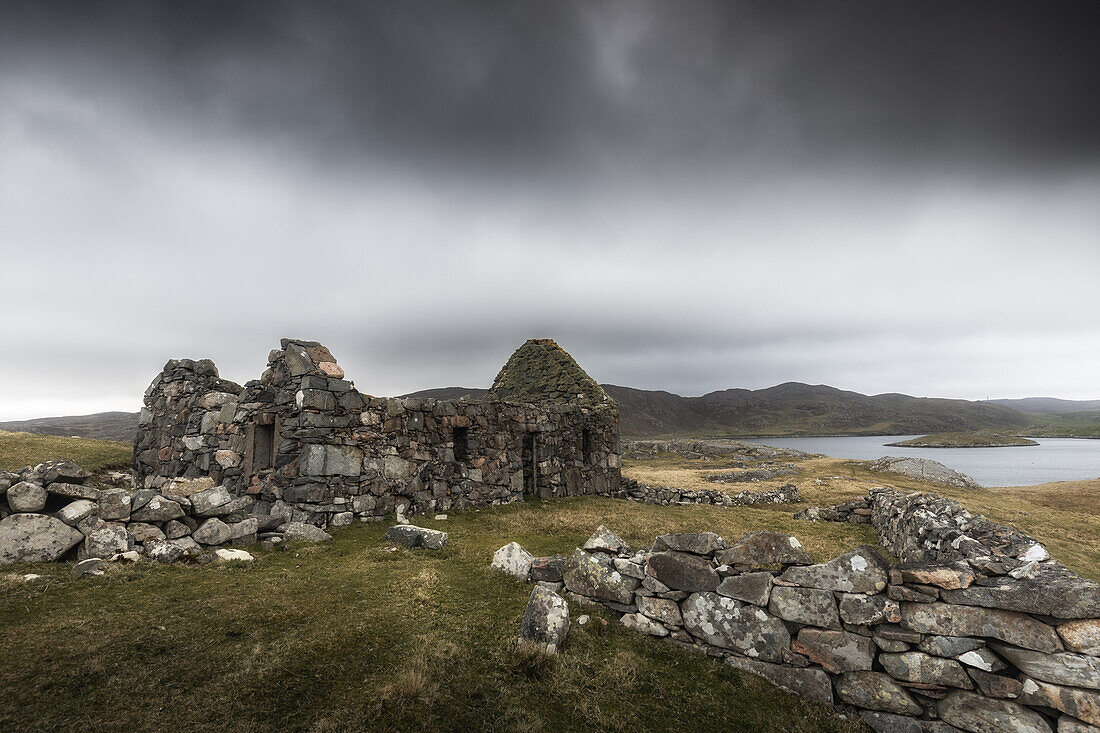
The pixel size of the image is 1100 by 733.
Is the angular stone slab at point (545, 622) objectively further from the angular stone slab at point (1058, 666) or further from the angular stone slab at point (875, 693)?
the angular stone slab at point (1058, 666)

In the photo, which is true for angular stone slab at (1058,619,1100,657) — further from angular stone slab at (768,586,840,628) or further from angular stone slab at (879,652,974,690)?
angular stone slab at (768,586,840,628)

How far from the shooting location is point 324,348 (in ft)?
38.9

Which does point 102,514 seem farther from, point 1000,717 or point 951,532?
point 951,532

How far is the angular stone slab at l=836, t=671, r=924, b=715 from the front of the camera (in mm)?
4320

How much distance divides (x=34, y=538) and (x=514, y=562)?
6.74 m

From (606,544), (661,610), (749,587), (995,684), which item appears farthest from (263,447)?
(995,684)

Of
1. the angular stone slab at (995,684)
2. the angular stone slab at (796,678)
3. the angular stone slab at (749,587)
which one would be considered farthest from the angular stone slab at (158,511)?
the angular stone slab at (995,684)

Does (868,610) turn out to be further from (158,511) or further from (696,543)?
(158,511)

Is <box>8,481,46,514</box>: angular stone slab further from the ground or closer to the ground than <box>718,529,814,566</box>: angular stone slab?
further from the ground

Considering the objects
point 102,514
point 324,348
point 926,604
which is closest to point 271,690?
point 102,514

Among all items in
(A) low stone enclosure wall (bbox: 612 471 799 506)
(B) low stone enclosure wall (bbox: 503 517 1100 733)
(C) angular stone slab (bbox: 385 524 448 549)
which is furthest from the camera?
(A) low stone enclosure wall (bbox: 612 471 799 506)

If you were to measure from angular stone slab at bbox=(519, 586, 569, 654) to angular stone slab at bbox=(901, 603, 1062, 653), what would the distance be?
3504 millimetres

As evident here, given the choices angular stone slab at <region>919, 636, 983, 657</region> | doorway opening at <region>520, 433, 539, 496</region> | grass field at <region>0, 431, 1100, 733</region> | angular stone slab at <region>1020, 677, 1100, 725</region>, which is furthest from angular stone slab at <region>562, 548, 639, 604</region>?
doorway opening at <region>520, 433, 539, 496</region>

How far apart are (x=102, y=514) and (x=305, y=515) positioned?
13.0 ft
